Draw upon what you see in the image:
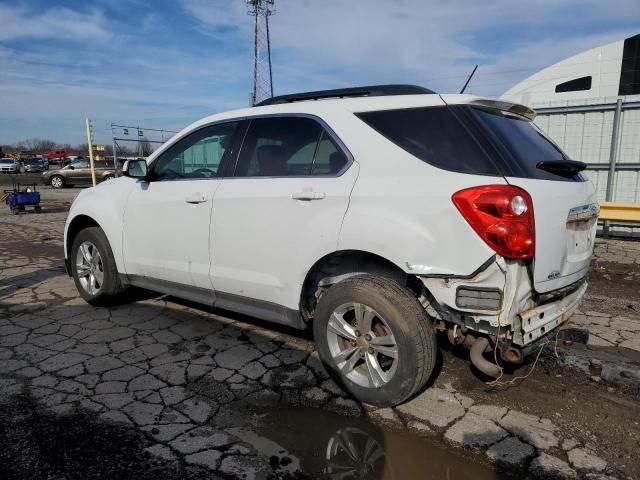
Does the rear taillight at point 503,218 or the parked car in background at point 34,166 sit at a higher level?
the rear taillight at point 503,218

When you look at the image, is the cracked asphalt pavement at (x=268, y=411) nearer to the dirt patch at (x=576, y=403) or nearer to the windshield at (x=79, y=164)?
the dirt patch at (x=576, y=403)

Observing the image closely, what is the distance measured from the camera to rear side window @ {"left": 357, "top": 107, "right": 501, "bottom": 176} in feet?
8.18

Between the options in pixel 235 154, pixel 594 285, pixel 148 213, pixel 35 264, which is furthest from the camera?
pixel 35 264

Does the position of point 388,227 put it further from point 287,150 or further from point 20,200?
point 20,200

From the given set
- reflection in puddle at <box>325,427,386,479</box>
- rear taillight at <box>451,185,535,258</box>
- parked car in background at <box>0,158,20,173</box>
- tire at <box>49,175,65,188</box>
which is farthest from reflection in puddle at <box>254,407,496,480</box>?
parked car in background at <box>0,158,20,173</box>

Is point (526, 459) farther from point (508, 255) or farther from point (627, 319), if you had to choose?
point (627, 319)

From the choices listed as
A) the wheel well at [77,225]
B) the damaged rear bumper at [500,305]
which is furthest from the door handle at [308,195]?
the wheel well at [77,225]

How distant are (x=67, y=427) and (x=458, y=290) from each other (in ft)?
7.56

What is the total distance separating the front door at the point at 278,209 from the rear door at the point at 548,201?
0.90 metres

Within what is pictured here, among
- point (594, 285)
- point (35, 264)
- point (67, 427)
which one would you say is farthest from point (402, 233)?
point (35, 264)

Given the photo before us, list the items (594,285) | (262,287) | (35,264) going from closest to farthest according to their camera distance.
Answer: (262,287), (594,285), (35,264)

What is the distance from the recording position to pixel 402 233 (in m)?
2.54

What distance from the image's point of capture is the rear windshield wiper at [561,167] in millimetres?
2656

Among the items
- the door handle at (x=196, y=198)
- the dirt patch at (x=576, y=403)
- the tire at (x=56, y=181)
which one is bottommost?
the dirt patch at (x=576, y=403)
